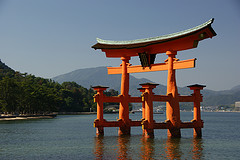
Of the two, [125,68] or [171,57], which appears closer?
[171,57]

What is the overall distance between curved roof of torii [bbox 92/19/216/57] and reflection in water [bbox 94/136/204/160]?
26.8ft

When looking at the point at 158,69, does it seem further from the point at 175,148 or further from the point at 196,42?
the point at 175,148

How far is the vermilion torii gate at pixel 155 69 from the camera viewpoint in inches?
1061

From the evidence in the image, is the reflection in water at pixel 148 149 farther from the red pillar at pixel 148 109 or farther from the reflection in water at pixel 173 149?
the red pillar at pixel 148 109

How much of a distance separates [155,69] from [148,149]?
881 cm

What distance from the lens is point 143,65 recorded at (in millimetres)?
30469

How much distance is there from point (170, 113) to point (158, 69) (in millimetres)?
4315

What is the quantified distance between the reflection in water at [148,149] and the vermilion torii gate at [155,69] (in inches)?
59.6

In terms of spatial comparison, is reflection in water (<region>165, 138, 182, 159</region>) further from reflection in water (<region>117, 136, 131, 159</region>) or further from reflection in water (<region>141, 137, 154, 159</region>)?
reflection in water (<region>117, 136, 131, 159</region>)

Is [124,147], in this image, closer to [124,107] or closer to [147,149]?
[147,149]

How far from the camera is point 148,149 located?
2352cm

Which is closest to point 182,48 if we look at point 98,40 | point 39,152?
point 98,40

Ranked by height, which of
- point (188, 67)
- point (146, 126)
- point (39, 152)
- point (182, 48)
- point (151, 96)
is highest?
point (182, 48)

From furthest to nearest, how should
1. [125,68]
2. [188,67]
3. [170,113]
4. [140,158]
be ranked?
[125,68], [170,113], [188,67], [140,158]
